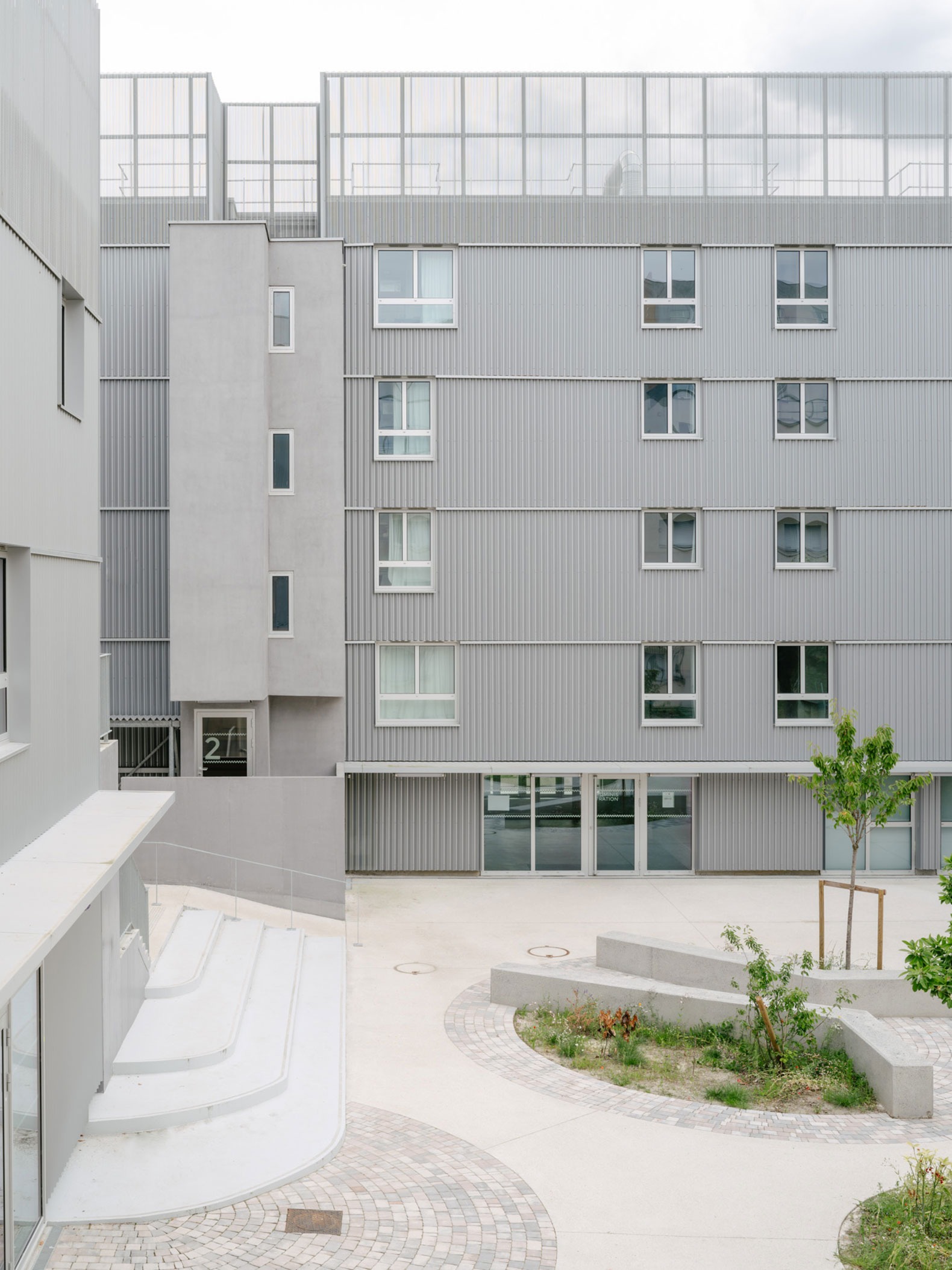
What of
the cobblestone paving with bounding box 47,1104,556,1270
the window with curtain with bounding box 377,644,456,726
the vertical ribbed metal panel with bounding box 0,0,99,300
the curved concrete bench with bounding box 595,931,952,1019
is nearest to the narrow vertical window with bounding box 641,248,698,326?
the window with curtain with bounding box 377,644,456,726

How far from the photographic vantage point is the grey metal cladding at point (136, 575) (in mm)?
22656

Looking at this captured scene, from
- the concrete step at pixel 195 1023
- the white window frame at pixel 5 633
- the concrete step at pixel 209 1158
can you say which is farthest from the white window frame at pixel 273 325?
the concrete step at pixel 209 1158

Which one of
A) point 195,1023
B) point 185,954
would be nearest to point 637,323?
point 185,954

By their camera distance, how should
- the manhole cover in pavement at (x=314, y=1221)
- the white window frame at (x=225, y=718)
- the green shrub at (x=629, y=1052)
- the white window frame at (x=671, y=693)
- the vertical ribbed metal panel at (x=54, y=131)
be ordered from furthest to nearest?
the white window frame at (x=671, y=693) → the white window frame at (x=225, y=718) → the green shrub at (x=629, y=1052) → the manhole cover in pavement at (x=314, y=1221) → the vertical ribbed metal panel at (x=54, y=131)

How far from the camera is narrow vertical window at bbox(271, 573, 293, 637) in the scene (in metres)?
21.8

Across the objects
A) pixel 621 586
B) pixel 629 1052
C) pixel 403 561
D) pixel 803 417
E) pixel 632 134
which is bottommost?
pixel 629 1052

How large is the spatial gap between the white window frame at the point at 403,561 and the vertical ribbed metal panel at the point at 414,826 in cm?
362

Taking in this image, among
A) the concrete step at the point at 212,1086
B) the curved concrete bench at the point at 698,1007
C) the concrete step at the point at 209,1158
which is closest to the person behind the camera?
the concrete step at the point at 209,1158

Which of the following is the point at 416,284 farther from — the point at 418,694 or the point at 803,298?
the point at 418,694

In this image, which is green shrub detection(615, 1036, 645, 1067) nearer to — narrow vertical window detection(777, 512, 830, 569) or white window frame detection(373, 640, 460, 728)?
white window frame detection(373, 640, 460, 728)

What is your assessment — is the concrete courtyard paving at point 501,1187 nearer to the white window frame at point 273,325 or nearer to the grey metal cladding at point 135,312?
the white window frame at point 273,325

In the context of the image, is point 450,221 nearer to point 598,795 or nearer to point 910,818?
point 598,795

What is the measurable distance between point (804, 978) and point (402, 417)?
1316cm

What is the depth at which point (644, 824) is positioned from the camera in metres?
23.0
